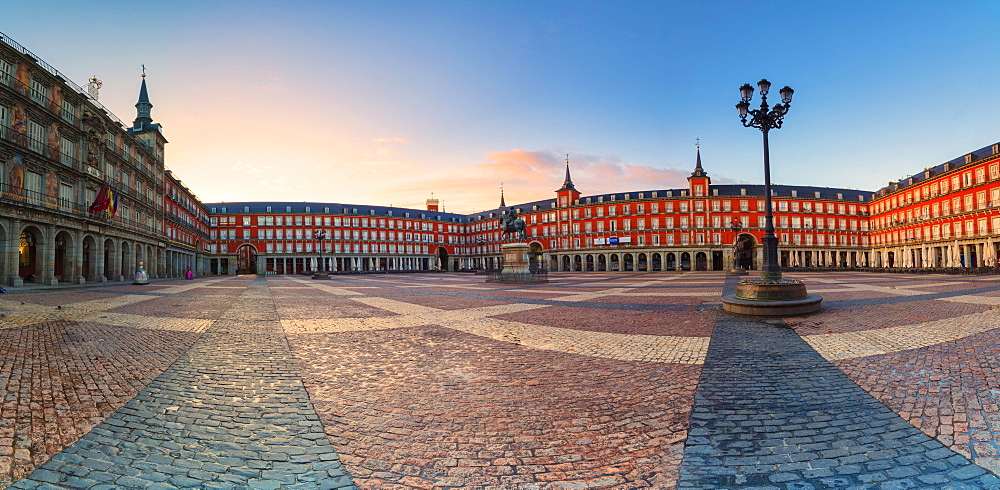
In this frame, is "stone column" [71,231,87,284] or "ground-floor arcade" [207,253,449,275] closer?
"stone column" [71,231,87,284]

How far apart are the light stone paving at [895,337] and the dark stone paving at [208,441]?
6.95 meters

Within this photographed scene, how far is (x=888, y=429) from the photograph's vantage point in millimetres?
3549

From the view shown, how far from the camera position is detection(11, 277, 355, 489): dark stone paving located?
9.48 feet

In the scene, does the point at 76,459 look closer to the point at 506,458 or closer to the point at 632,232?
the point at 506,458

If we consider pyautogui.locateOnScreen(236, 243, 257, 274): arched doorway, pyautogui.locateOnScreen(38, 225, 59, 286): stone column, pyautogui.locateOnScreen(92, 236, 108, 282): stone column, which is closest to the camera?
pyautogui.locateOnScreen(38, 225, 59, 286): stone column

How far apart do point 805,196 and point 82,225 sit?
3536 inches

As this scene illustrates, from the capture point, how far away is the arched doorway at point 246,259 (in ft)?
269

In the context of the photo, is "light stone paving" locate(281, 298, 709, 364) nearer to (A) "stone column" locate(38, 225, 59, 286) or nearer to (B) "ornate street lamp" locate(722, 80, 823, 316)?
(B) "ornate street lamp" locate(722, 80, 823, 316)

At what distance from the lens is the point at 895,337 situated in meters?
7.28

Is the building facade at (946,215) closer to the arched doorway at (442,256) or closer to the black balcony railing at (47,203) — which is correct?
the black balcony railing at (47,203)

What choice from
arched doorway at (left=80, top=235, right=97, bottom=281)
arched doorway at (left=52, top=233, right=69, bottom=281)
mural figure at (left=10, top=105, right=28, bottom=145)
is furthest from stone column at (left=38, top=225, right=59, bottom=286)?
arched doorway at (left=80, top=235, right=97, bottom=281)

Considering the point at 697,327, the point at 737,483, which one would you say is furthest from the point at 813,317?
the point at 737,483

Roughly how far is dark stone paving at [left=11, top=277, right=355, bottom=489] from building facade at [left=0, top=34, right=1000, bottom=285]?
91.7 ft

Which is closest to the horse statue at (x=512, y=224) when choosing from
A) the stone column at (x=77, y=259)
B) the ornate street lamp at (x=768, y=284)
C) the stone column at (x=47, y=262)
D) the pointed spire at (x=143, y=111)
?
the ornate street lamp at (x=768, y=284)
